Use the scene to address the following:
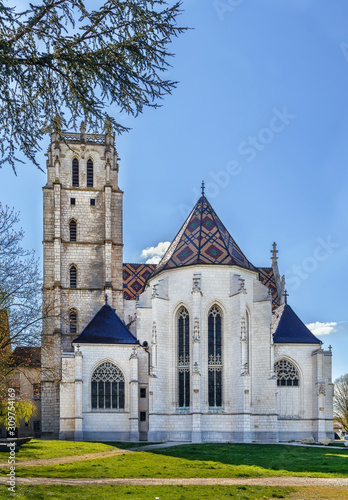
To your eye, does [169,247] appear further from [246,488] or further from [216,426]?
[246,488]

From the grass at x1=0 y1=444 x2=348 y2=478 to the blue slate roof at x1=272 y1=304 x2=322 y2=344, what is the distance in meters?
13.7

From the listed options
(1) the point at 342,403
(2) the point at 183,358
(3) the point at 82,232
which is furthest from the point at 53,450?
(1) the point at 342,403

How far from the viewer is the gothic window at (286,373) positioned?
125 ft

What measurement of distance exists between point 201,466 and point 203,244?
19004 millimetres

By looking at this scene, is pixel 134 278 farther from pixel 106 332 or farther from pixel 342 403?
pixel 342 403

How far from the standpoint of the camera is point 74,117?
11648 mm

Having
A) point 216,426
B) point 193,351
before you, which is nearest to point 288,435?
point 216,426

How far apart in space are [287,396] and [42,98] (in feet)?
100

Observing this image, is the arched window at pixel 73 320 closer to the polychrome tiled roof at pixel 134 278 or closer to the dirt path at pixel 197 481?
the polychrome tiled roof at pixel 134 278

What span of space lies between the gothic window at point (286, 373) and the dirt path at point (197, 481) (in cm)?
2150

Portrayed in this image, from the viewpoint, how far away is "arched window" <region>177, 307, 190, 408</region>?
34906 millimetres

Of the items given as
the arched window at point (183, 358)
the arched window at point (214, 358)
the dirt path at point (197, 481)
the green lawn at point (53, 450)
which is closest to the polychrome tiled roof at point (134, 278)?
the arched window at point (183, 358)

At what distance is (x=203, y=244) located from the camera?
1449 inches

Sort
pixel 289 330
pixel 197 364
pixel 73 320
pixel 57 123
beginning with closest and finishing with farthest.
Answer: pixel 57 123, pixel 197 364, pixel 289 330, pixel 73 320
